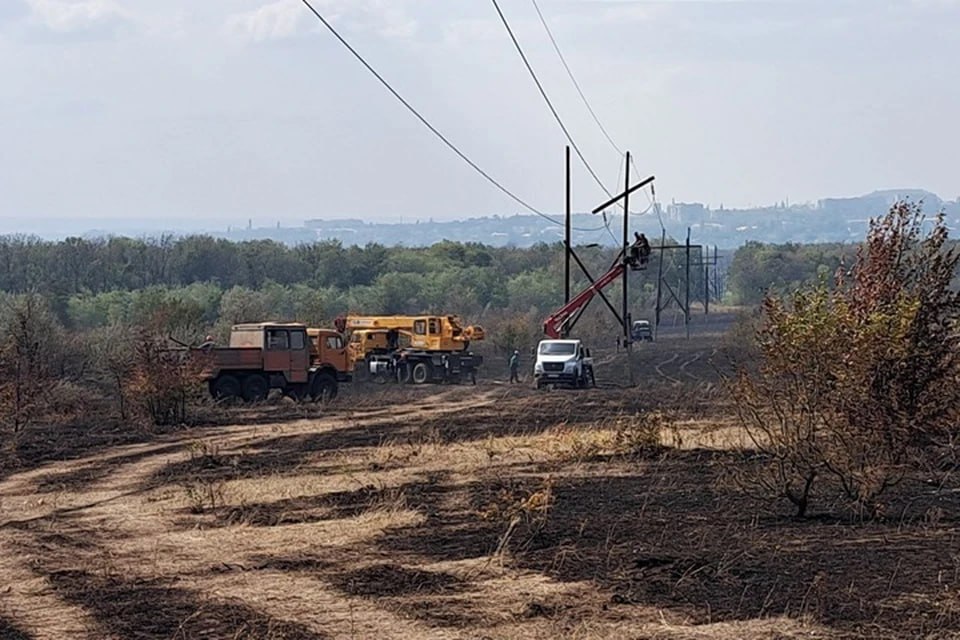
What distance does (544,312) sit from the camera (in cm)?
11444

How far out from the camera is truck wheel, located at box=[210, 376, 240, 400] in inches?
1677

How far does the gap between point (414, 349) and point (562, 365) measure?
9.84 meters

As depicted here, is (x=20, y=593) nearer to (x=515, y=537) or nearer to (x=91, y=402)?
(x=515, y=537)

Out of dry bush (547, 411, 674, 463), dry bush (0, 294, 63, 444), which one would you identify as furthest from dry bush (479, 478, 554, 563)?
dry bush (0, 294, 63, 444)

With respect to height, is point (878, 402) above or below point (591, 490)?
above

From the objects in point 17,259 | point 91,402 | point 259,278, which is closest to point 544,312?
point 259,278

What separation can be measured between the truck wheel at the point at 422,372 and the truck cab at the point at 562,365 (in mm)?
7530

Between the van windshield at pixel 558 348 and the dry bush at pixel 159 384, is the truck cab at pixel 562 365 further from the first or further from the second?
the dry bush at pixel 159 384

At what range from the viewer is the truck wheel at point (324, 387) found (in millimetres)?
45125

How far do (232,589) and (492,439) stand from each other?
14413 millimetres

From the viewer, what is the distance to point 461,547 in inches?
556

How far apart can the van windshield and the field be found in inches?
907

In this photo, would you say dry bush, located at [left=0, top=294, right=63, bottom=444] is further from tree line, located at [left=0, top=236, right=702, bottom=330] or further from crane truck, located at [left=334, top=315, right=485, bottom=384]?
tree line, located at [left=0, top=236, right=702, bottom=330]

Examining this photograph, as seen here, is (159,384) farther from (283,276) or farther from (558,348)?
(283,276)
